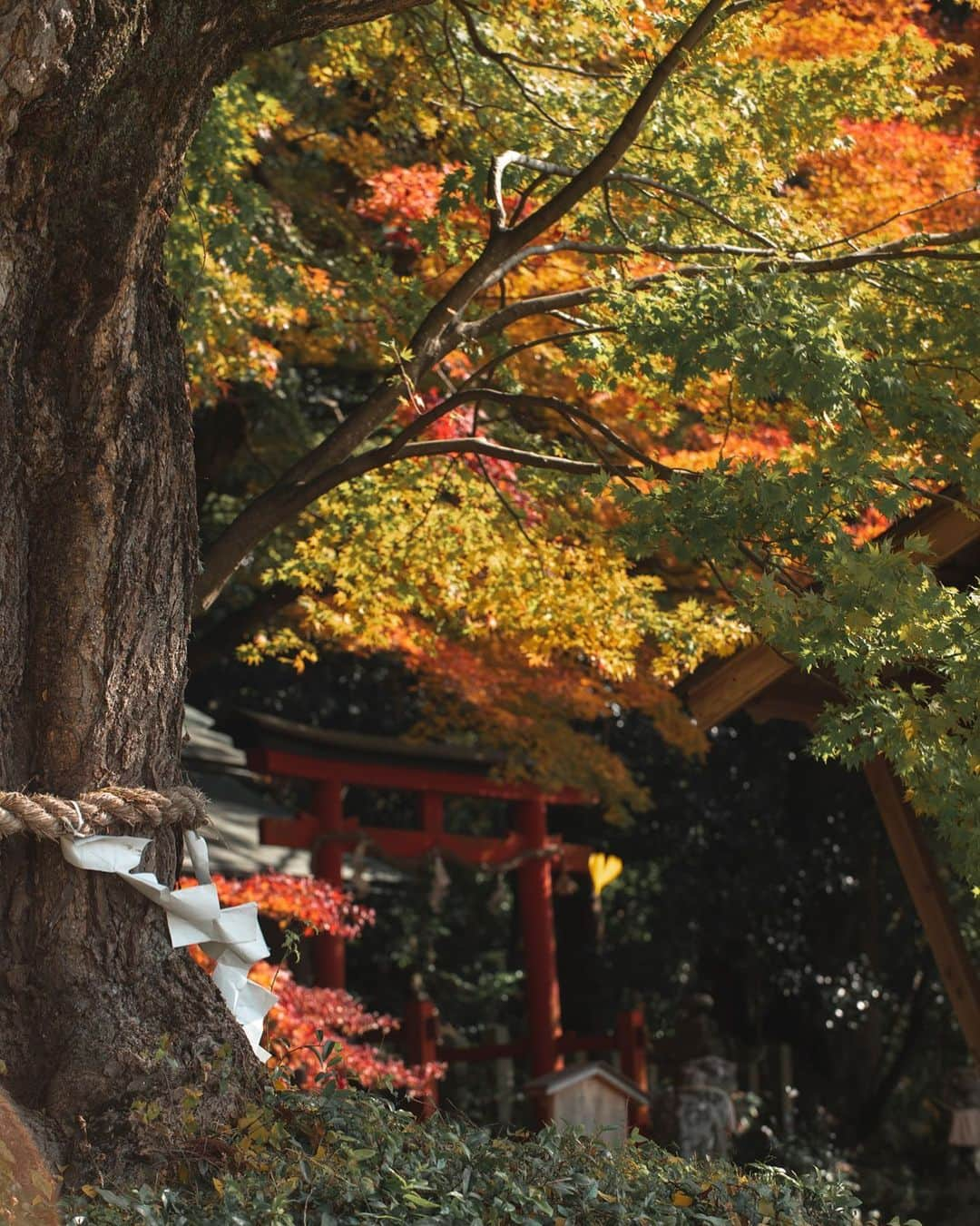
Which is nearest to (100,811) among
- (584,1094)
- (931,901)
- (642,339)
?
(642,339)

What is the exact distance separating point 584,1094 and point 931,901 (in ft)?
10.7

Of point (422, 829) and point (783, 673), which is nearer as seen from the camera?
point (783, 673)

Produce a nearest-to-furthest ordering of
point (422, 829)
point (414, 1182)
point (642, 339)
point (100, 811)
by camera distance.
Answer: point (414, 1182), point (100, 811), point (642, 339), point (422, 829)

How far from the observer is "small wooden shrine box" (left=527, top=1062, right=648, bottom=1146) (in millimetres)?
8547

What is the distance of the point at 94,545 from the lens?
3820 millimetres

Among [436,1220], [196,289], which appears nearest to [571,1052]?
→ [196,289]

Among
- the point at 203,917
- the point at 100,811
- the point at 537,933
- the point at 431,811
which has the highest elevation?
the point at 431,811

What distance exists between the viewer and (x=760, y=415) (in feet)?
21.1

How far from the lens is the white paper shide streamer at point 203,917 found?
3.62 metres

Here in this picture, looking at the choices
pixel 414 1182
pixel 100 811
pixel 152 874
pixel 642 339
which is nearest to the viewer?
pixel 414 1182

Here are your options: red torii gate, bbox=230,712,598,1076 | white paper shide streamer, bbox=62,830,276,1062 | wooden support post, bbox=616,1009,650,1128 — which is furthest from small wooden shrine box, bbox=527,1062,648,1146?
white paper shide streamer, bbox=62,830,276,1062

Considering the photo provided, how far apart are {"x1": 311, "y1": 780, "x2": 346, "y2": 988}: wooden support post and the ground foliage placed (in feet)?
5.10

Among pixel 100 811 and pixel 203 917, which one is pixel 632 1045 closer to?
pixel 203 917

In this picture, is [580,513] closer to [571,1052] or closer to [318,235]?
[318,235]
